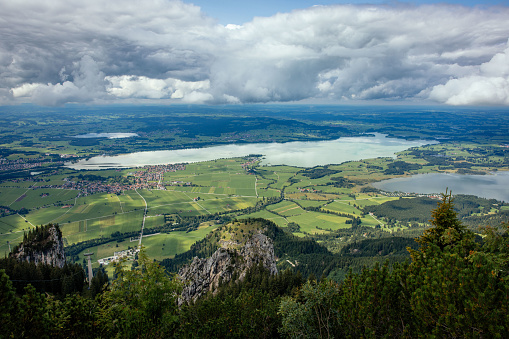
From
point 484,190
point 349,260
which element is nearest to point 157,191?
point 349,260

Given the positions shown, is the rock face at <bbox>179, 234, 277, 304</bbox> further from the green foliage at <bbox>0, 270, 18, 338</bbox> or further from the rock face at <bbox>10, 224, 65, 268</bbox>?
the green foliage at <bbox>0, 270, 18, 338</bbox>

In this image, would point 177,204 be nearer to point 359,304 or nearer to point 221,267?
point 221,267

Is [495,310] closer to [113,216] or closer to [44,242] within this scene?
[44,242]

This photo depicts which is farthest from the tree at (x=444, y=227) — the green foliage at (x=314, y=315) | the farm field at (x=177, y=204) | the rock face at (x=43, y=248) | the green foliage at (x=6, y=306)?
the farm field at (x=177, y=204)

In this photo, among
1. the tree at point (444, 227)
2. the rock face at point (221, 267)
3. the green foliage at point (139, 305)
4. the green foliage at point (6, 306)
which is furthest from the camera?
the rock face at point (221, 267)

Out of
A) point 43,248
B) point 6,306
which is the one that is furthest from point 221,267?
point 6,306

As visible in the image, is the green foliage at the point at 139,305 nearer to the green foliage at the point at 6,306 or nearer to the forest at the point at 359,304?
the forest at the point at 359,304
